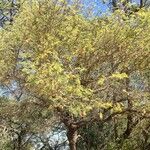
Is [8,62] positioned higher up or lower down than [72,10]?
lower down

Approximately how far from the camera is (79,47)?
1448cm

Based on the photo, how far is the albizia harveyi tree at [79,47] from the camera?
1437cm

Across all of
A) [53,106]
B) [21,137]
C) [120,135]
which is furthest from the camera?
[21,137]

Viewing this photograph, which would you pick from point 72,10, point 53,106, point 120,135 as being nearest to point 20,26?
point 72,10

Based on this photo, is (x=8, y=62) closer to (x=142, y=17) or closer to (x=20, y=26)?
(x=20, y=26)

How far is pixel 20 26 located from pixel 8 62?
1.13m

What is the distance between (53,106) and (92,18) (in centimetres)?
316

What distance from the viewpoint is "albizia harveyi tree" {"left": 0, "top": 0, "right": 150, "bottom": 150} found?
1437 cm

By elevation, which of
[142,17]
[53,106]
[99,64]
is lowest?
[53,106]

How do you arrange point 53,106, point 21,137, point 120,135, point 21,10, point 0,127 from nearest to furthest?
1. point 53,106
2. point 21,10
3. point 0,127
4. point 120,135
5. point 21,137

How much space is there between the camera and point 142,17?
1462 centimetres

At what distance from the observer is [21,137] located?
26.8 metres

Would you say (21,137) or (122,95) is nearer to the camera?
(122,95)

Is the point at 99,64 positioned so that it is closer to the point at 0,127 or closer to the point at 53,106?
the point at 53,106
